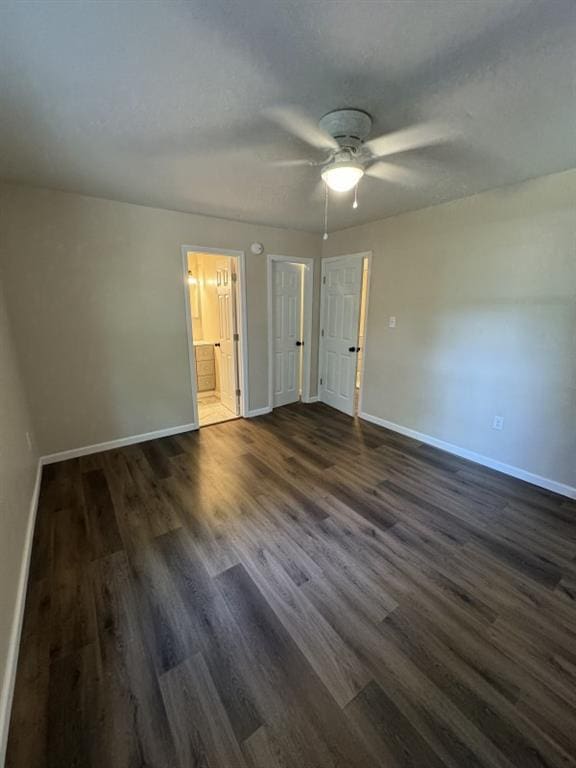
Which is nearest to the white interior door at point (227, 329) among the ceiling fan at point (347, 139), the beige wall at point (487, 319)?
the beige wall at point (487, 319)

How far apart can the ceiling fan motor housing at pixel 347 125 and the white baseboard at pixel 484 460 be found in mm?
2903

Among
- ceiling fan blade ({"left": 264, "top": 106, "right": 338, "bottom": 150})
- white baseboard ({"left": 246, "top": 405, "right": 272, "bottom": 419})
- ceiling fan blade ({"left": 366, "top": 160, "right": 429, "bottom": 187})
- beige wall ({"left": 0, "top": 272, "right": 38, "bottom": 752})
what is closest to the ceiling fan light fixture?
ceiling fan blade ({"left": 264, "top": 106, "right": 338, "bottom": 150})

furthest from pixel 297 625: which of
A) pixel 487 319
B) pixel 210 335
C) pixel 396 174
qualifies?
pixel 210 335

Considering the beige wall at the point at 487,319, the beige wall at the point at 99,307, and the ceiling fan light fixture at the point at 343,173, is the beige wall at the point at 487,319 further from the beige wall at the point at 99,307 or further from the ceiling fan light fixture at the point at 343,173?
the beige wall at the point at 99,307

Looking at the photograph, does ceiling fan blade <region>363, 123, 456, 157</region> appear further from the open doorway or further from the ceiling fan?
the open doorway

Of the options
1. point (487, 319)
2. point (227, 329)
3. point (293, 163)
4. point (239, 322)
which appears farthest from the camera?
point (227, 329)

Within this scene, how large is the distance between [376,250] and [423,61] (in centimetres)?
255

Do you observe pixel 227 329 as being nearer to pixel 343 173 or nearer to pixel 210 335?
pixel 210 335

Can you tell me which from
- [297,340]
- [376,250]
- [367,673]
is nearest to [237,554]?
[367,673]

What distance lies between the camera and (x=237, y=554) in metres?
1.92

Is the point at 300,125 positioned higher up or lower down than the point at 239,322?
higher up

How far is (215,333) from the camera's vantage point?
4.77 meters

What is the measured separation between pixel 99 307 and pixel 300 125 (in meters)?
2.44

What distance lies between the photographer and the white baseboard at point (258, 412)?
13.9 ft
